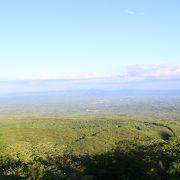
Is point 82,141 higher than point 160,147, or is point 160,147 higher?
point 160,147

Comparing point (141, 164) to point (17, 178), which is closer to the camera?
point (17, 178)

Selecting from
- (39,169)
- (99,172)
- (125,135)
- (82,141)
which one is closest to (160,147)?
(99,172)

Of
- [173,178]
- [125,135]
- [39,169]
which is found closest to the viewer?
[173,178]

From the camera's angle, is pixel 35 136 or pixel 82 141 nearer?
pixel 82 141

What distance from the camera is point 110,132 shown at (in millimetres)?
177000

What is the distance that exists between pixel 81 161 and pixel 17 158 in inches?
648

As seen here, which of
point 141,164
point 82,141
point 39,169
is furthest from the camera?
point 82,141

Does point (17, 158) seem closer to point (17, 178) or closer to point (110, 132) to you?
point (17, 178)

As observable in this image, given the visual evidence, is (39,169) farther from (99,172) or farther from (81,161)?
(81,161)

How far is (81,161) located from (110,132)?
308 ft

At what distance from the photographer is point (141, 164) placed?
71.5 metres

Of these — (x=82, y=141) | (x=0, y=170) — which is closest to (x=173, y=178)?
(x=0, y=170)

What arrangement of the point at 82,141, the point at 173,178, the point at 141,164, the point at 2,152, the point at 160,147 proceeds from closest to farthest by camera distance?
the point at 173,178 < the point at 141,164 < the point at 160,147 < the point at 2,152 < the point at 82,141

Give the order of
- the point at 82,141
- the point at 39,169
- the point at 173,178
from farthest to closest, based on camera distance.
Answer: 1. the point at 82,141
2. the point at 39,169
3. the point at 173,178
